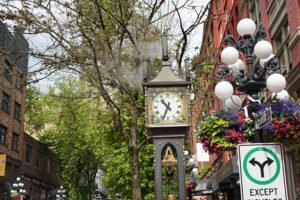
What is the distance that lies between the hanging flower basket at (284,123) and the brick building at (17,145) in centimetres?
2537

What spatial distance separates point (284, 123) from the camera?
610 centimetres

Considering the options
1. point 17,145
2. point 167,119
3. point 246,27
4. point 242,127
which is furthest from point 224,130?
point 17,145

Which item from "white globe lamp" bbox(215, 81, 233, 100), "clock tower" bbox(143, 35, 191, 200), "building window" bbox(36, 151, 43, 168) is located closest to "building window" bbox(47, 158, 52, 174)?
"building window" bbox(36, 151, 43, 168)

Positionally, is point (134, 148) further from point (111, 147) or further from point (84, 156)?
point (84, 156)

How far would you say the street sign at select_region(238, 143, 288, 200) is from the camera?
4.48 metres

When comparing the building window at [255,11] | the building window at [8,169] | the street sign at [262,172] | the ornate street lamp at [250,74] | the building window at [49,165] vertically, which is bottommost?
the street sign at [262,172]

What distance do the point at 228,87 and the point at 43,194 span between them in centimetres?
4278

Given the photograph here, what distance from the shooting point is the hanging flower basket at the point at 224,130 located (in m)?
6.66

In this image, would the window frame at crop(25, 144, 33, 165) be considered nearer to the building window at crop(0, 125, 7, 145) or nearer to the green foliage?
the green foliage

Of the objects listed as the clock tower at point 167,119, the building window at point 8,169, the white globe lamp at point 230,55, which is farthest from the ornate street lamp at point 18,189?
the white globe lamp at point 230,55

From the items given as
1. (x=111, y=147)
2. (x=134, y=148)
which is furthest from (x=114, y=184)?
(x=134, y=148)

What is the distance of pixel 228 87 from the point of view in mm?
6895

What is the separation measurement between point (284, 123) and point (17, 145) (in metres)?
35.2

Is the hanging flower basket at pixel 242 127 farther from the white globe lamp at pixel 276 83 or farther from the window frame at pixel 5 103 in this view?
the window frame at pixel 5 103
